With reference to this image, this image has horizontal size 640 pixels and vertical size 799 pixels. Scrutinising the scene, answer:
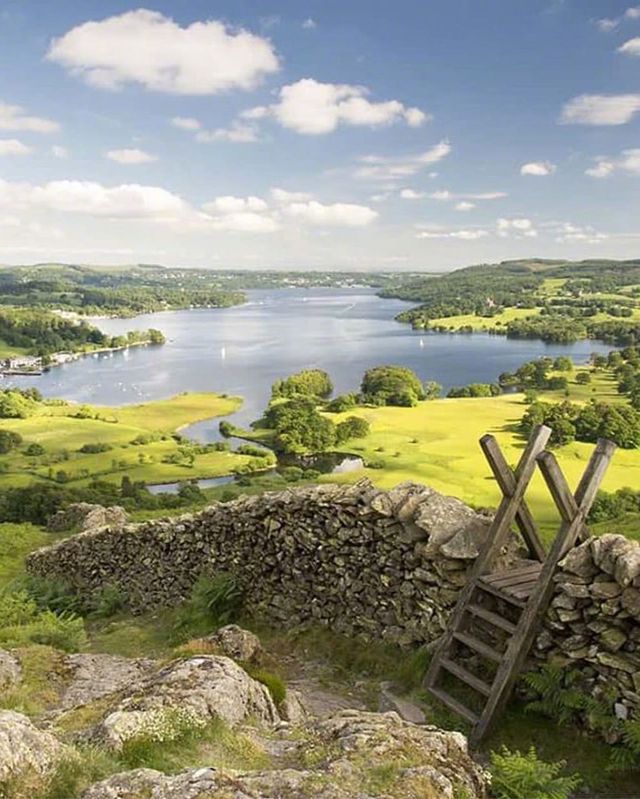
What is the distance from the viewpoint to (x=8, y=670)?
895 cm

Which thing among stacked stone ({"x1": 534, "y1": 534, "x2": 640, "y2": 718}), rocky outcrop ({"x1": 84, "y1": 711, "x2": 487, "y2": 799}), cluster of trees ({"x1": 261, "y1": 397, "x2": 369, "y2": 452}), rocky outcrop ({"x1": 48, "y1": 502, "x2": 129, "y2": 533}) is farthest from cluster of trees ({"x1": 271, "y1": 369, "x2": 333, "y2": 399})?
rocky outcrop ({"x1": 84, "y1": 711, "x2": 487, "y2": 799})

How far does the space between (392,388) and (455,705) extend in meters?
124

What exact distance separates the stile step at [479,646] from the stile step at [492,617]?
0.82 feet

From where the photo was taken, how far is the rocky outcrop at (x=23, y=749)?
4.08 m

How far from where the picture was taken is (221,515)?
511 inches

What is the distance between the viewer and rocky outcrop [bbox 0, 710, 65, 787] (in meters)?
4.08

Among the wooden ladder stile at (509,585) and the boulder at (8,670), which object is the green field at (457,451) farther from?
the boulder at (8,670)

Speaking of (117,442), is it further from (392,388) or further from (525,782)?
(525,782)

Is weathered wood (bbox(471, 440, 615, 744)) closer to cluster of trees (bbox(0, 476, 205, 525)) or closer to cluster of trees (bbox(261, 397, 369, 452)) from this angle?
cluster of trees (bbox(0, 476, 205, 525))

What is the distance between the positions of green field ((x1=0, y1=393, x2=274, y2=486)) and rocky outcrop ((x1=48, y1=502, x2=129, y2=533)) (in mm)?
50380

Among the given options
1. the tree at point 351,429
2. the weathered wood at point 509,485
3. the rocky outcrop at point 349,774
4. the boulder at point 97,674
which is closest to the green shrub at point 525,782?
the rocky outcrop at point 349,774

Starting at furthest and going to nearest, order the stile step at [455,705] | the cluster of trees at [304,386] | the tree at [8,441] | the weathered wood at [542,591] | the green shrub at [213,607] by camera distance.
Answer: the cluster of trees at [304,386], the tree at [8,441], the green shrub at [213,607], the stile step at [455,705], the weathered wood at [542,591]

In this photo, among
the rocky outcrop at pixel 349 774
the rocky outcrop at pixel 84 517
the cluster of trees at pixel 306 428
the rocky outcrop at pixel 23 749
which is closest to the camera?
the rocky outcrop at pixel 349 774

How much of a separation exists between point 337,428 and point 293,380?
29920mm
